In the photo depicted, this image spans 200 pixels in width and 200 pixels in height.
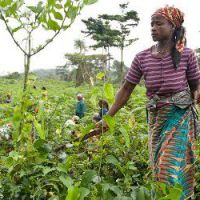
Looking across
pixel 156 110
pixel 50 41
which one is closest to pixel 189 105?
pixel 156 110

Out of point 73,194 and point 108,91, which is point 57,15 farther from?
point 73,194

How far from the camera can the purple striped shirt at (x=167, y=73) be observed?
2566mm

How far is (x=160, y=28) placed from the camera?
8.42 feet

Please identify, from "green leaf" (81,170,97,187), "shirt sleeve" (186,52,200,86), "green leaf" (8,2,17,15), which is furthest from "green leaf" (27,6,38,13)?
"shirt sleeve" (186,52,200,86)

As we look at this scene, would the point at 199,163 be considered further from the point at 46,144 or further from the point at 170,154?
the point at 46,144

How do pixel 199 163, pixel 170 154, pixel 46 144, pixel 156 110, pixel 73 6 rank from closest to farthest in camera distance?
pixel 73 6
pixel 46 144
pixel 170 154
pixel 156 110
pixel 199 163

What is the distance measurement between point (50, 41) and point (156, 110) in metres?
0.92

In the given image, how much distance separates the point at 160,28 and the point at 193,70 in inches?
11.9

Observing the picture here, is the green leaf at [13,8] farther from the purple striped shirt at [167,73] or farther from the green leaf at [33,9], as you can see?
the purple striped shirt at [167,73]

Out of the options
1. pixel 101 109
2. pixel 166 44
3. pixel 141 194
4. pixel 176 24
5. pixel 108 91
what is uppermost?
pixel 176 24

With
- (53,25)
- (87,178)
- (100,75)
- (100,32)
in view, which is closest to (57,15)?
(53,25)

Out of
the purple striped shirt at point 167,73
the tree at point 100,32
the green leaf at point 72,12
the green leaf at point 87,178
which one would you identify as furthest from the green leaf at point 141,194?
the tree at point 100,32

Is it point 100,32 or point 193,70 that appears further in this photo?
point 100,32

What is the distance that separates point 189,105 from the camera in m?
2.61
